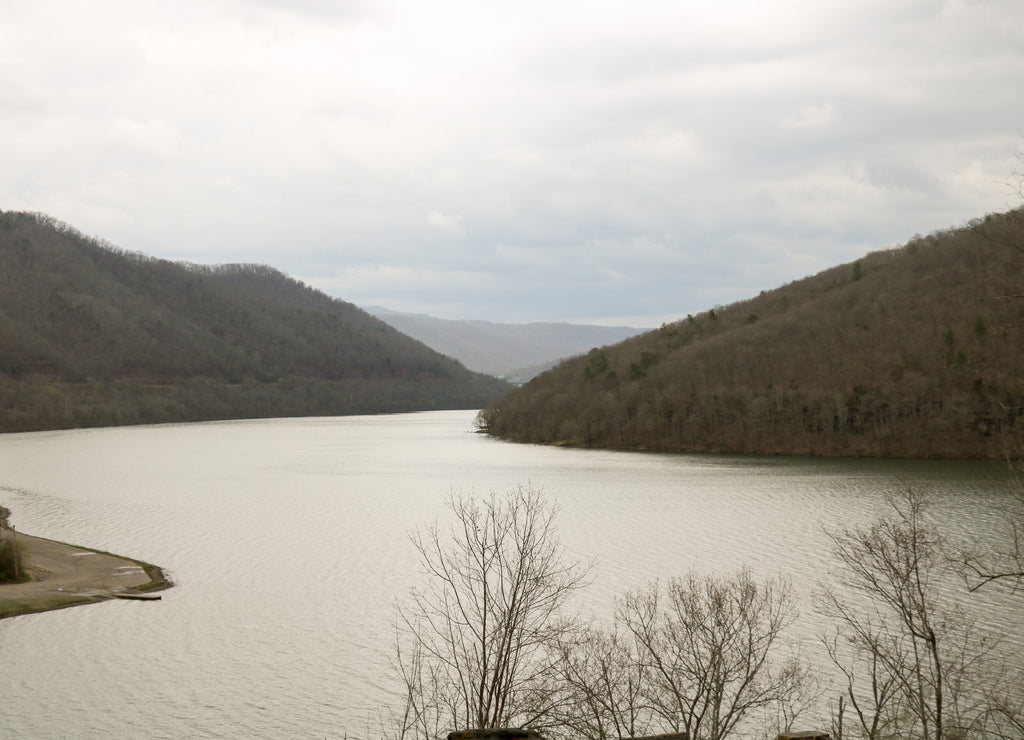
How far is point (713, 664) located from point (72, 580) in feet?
86.4

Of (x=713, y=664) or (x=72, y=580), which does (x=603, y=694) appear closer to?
(x=713, y=664)

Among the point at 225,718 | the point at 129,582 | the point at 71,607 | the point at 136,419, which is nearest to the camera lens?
the point at 225,718

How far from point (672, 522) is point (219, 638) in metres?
24.6

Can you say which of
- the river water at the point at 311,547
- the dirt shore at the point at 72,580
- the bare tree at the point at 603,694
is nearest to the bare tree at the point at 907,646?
the river water at the point at 311,547

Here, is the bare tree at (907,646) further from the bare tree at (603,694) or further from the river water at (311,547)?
the bare tree at (603,694)

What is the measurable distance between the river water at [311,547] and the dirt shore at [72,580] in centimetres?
90

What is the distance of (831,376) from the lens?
95312mm

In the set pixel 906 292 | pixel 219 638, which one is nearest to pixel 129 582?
pixel 219 638

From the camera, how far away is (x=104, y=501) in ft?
182

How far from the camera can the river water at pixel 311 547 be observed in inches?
815

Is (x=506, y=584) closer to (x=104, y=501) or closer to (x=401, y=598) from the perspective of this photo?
(x=401, y=598)

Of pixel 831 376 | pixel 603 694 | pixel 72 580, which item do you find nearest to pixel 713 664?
pixel 603 694

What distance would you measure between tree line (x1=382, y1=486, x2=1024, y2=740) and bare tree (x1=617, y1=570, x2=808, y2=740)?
0.28 ft

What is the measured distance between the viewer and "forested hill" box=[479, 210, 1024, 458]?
84.1m
